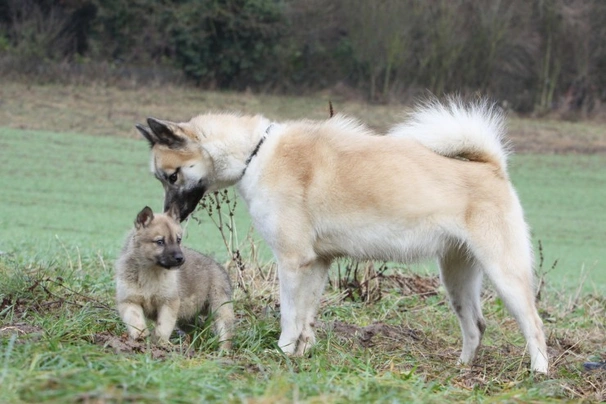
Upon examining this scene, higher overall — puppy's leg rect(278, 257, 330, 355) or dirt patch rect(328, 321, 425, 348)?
puppy's leg rect(278, 257, 330, 355)

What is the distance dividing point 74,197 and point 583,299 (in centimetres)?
1018

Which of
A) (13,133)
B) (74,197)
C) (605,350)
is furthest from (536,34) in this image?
(605,350)

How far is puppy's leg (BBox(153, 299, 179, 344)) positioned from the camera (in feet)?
22.7

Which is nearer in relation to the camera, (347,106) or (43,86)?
(43,86)

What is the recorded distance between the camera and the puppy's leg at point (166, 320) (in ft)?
22.7

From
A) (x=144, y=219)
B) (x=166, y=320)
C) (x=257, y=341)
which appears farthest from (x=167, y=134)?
(x=257, y=341)

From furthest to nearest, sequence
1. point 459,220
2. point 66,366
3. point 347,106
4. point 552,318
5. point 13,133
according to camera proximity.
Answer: point 347,106, point 13,133, point 552,318, point 459,220, point 66,366

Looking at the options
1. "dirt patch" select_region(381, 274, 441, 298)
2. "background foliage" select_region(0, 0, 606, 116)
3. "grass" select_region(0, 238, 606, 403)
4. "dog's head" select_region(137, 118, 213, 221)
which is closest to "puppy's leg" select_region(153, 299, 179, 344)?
"grass" select_region(0, 238, 606, 403)

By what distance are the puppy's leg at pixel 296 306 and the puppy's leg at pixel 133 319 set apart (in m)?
0.97

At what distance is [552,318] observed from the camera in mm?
10453

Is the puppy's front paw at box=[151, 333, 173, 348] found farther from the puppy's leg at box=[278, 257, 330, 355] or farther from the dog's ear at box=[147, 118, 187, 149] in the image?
the dog's ear at box=[147, 118, 187, 149]

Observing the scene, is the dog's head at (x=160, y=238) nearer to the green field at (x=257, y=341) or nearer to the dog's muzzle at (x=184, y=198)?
the dog's muzzle at (x=184, y=198)

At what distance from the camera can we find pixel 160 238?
7160 mm

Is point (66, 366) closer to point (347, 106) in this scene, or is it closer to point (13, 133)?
point (13, 133)
